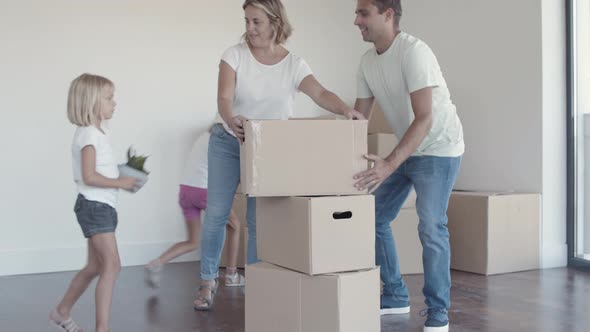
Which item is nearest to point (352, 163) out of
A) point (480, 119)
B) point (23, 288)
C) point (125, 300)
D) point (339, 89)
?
point (125, 300)

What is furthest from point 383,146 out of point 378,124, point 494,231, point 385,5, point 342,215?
point 342,215

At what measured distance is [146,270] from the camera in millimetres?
3664

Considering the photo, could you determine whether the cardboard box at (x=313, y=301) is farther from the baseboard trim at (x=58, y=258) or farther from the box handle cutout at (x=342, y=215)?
the baseboard trim at (x=58, y=258)

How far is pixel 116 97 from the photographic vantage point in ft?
14.3

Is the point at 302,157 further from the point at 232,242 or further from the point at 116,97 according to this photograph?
the point at 116,97

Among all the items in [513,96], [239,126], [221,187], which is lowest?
[221,187]

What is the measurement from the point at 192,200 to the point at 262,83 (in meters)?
1.11

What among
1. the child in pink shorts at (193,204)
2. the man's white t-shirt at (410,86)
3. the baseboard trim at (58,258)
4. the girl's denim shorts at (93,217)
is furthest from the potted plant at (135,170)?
the baseboard trim at (58,258)

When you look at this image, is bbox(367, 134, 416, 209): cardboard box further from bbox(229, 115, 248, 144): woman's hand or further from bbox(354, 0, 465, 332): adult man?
bbox(229, 115, 248, 144): woman's hand

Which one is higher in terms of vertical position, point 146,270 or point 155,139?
point 155,139

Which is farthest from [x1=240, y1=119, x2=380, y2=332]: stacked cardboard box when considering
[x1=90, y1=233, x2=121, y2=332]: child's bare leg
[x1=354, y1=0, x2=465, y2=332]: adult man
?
[x1=90, y1=233, x2=121, y2=332]: child's bare leg

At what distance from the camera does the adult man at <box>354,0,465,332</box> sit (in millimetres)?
2486

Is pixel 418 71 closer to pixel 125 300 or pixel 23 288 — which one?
pixel 125 300

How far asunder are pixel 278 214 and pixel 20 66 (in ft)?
7.88
